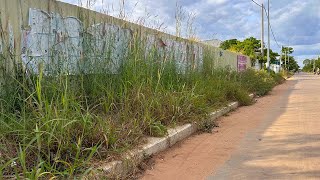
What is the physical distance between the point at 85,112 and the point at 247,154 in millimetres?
2380

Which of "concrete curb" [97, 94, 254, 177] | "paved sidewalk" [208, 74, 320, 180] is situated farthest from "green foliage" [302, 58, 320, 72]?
"concrete curb" [97, 94, 254, 177]

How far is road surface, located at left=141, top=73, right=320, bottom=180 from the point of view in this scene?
4270 millimetres

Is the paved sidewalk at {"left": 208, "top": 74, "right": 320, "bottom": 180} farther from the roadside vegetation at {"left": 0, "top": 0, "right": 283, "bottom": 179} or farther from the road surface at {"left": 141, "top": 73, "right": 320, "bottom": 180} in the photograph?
the roadside vegetation at {"left": 0, "top": 0, "right": 283, "bottom": 179}

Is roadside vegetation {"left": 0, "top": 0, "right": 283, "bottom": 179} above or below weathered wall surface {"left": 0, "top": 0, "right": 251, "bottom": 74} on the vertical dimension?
below

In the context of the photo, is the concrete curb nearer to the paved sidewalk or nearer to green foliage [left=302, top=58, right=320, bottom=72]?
the paved sidewalk

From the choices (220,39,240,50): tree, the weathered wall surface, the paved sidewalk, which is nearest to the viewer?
the paved sidewalk

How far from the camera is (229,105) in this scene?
9.95 m

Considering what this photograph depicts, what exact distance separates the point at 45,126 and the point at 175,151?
228cm

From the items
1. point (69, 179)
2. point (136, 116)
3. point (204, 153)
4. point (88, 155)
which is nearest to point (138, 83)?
point (136, 116)

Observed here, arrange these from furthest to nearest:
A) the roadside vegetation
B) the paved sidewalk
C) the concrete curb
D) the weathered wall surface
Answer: the weathered wall surface
the paved sidewalk
the concrete curb
the roadside vegetation

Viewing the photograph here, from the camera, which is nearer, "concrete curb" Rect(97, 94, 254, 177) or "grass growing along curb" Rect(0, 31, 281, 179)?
"grass growing along curb" Rect(0, 31, 281, 179)

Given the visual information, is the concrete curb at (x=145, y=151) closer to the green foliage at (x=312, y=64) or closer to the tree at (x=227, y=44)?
the tree at (x=227, y=44)

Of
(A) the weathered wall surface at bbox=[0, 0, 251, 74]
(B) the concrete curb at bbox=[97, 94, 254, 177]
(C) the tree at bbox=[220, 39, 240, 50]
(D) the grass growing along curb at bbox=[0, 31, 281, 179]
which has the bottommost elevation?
(B) the concrete curb at bbox=[97, 94, 254, 177]

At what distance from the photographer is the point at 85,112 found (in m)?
4.45
